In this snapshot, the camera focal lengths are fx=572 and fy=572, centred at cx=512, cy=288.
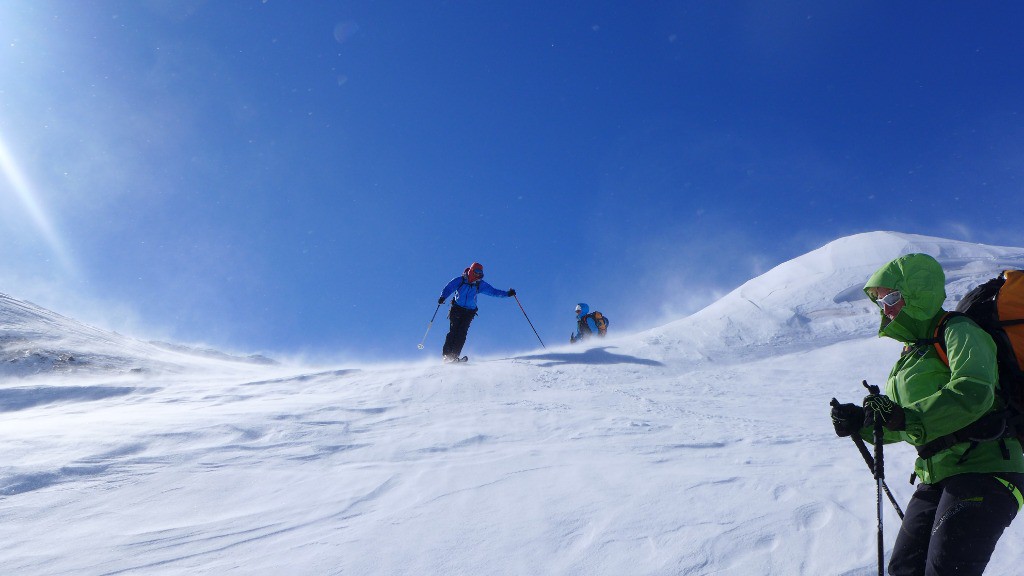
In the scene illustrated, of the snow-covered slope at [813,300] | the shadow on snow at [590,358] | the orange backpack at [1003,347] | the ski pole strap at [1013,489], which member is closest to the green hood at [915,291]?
the orange backpack at [1003,347]

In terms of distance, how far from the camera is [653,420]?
22.5 ft

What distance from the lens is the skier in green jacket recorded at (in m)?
2.50

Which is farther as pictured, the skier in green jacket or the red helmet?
the red helmet

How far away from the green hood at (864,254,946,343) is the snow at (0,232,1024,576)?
1.49m

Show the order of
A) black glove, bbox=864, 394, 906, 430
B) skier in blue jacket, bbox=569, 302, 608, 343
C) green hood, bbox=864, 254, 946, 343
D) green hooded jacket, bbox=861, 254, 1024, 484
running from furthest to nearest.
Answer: skier in blue jacket, bbox=569, 302, 608, 343
green hood, bbox=864, 254, 946, 343
black glove, bbox=864, 394, 906, 430
green hooded jacket, bbox=861, 254, 1024, 484

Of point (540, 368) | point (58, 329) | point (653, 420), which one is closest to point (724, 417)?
point (653, 420)

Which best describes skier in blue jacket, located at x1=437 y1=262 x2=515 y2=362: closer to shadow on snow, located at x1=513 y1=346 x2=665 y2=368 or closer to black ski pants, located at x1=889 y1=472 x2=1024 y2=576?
shadow on snow, located at x1=513 y1=346 x2=665 y2=368

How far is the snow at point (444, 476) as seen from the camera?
3410 millimetres

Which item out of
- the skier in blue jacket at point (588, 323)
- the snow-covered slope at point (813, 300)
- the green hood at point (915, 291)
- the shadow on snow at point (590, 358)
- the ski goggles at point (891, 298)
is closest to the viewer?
the green hood at point (915, 291)

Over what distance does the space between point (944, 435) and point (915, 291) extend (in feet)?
2.36

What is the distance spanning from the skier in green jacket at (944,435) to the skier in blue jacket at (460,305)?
1061cm

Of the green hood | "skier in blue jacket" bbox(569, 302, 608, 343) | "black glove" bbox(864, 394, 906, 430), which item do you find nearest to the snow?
"black glove" bbox(864, 394, 906, 430)

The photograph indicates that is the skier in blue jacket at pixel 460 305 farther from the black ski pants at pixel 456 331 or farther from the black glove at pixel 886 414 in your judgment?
the black glove at pixel 886 414

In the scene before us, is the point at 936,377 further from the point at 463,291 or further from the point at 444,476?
the point at 463,291
